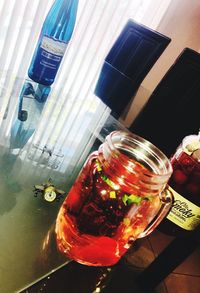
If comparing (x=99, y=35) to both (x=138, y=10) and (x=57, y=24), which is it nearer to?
(x=138, y=10)

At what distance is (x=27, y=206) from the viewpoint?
19.0 inches

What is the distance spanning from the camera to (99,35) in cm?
187

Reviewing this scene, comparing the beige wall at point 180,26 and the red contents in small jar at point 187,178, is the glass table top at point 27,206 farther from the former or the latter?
the beige wall at point 180,26

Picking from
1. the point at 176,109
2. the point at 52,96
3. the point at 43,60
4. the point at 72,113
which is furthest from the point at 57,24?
the point at 176,109

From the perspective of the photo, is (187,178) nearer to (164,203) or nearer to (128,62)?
(164,203)

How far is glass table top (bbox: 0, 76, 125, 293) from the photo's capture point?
1.30 feet

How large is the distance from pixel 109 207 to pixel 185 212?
175 mm

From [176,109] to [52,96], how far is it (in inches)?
18.2

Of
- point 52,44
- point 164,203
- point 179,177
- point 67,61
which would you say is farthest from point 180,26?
point 164,203

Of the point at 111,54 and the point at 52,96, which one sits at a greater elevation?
the point at 111,54

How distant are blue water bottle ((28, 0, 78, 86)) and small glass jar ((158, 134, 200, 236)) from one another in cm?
61

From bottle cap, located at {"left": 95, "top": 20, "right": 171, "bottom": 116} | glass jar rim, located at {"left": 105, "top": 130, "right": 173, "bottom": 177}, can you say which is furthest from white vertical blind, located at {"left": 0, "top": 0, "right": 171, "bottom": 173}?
glass jar rim, located at {"left": 105, "top": 130, "right": 173, "bottom": 177}

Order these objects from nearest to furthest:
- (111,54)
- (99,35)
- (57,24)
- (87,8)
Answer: (57,24) < (111,54) < (87,8) < (99,35)

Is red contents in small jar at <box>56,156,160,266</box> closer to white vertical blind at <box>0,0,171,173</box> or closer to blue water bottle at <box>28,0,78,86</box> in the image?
white vertical blind at <box>0,0,171,173</box>
